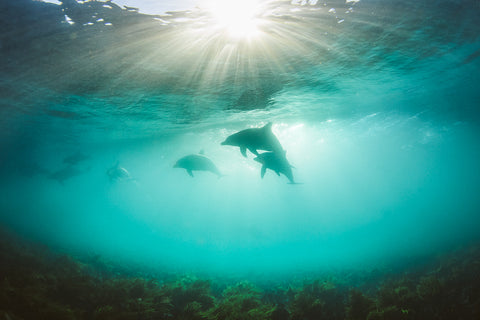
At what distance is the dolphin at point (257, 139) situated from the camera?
413cm

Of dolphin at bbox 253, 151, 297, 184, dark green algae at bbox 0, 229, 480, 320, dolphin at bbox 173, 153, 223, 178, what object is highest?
dolphin at bbox 173, 153, 223, 178

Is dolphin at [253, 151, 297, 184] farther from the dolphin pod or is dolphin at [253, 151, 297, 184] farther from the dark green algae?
the dark green algae

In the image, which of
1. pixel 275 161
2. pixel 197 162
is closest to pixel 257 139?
pixel 275 161

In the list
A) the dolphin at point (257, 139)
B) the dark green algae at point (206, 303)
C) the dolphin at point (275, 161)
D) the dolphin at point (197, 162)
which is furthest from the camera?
the dolphin at point (197, 162)

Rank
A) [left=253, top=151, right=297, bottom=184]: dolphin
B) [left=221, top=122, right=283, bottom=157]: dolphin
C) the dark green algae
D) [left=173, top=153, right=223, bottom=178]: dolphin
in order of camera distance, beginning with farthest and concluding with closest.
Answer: [left=173, top=153, right=223, bottom=178]: dolphin, [left=253, top=151, right=297, bottom=184]: dolphin, the dark green algae, [left=221, top=122, right=283, bottom=157]: dolphin

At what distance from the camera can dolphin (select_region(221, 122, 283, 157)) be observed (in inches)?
162

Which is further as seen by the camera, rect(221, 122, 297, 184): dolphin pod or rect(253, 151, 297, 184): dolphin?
rect(253, 151, 297, 184): dolphin

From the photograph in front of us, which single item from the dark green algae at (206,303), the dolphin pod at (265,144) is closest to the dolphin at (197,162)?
the dolphin pod at (265,144)

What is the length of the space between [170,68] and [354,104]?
518 inches

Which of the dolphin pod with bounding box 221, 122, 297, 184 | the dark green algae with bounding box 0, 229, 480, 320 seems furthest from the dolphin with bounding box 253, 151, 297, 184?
the dark green algae with bounding box 0, 229, 480, 320

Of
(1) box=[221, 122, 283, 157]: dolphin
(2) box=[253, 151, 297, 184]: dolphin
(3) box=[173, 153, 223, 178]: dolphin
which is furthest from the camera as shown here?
(3) box=[173, 153, 223, 178]: dolphin

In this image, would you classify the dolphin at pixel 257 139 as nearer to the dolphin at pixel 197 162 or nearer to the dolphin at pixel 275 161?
the dolphin at pixel 275 161

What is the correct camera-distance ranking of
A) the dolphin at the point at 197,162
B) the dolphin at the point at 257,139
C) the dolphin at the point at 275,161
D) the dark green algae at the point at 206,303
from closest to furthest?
the dolphin at the point at 257,139, the dark green algae at the point at 206,303, the dolphin at the point at 275,161, the dolphin at the point at 197,162

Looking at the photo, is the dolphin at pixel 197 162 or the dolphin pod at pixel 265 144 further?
the dolphin at pixel 197 162
